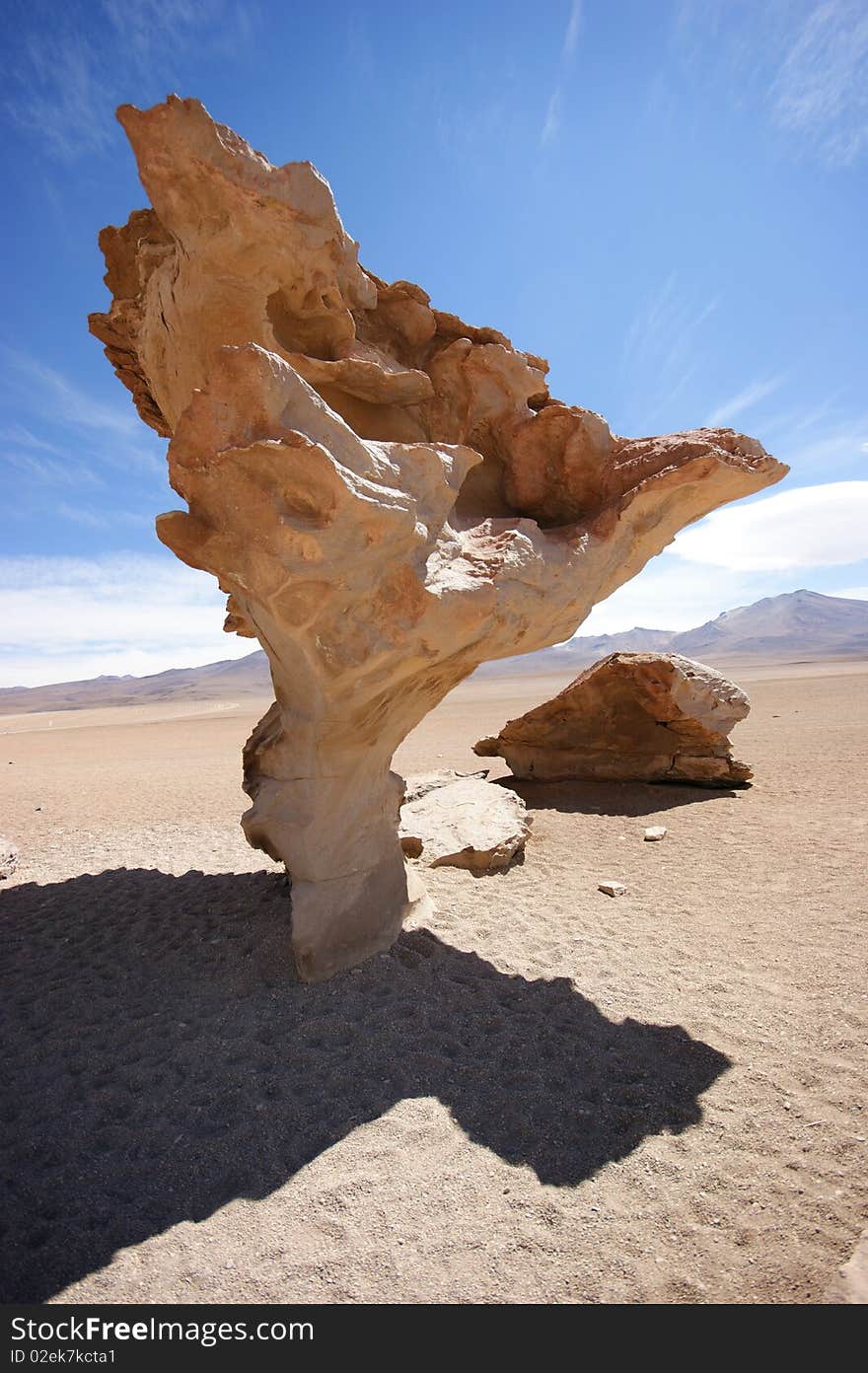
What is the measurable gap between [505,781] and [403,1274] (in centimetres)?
760

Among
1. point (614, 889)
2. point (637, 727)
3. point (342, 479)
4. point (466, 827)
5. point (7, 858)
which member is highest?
point (342, 479)

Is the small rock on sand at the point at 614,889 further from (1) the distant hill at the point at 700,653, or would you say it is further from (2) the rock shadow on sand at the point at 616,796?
(1) the distant hill at the point at 700,653

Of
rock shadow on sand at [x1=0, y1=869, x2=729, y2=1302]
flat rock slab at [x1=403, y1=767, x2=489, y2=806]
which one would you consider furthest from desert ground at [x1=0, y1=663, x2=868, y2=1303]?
flat rock slab at [x1=403, y1=767, x2=489, y2=806]

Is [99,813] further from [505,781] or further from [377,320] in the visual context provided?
[377,320]

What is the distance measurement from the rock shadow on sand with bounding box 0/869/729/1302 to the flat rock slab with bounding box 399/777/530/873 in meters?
1.58

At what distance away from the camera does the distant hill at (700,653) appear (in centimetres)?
10512

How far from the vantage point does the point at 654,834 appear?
712cm

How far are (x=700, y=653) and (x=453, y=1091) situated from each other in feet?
454

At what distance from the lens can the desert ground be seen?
2.23m

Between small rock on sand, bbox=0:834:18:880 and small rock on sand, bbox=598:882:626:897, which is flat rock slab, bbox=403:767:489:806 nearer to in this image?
small rock on sand, bbox=598:882:626:897

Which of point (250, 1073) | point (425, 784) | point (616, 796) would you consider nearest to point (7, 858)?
point (425, 784)

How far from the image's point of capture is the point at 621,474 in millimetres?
4672

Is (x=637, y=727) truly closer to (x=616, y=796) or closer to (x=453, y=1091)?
(x=616, y=796)
